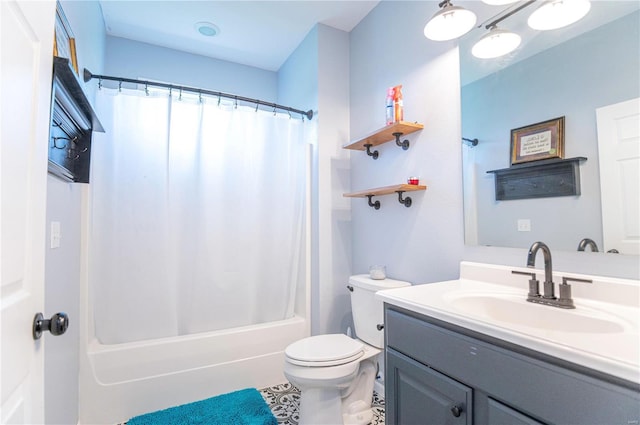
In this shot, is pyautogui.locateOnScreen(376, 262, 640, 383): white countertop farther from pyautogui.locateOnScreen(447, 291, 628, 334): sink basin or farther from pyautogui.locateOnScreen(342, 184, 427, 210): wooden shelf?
pyautogui.locateOnScreen(342, 184, 427, 210): wooden shelf

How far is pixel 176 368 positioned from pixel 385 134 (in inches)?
74.9

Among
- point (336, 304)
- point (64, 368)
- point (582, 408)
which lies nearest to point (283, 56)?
point (336, 304)

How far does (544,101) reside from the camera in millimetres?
1190

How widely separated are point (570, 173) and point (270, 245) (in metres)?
1.76

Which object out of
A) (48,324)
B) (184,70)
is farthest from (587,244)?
(184,70)

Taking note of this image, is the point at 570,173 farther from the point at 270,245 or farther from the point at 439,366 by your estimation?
the point at 270,245

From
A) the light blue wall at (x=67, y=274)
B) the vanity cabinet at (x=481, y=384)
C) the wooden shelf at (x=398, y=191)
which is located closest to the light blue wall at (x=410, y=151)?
the wooden shelf at (x=398, y=191)

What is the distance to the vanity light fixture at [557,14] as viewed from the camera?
1105 mm

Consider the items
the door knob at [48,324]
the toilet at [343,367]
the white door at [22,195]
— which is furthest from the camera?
the toilet at [343,367]

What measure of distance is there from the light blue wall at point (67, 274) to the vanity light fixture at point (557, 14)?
1924 millimetres

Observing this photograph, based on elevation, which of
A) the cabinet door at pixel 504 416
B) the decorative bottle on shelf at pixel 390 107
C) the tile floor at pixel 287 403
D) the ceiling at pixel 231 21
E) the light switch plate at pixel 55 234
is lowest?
the tile floor at pixel 287 403

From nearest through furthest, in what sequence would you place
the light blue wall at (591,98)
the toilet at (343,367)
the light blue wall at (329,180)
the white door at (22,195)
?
the white door at (22,195) → the light blue wall at (591,98) → the toilet at (343,367) → the light blue wall at (329,180)

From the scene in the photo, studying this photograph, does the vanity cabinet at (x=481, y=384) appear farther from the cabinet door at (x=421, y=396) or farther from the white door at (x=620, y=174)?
the white door at (x=620, y=174)

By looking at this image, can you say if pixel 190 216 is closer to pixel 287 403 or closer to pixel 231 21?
pixel 287 403
